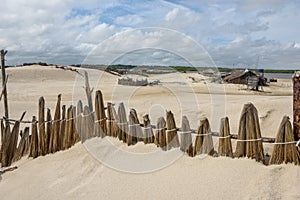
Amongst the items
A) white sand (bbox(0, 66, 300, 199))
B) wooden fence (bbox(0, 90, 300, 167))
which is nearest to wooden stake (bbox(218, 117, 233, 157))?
wooden fence (bbox(0, 90, 300, 167))

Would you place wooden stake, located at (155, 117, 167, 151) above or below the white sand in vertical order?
above

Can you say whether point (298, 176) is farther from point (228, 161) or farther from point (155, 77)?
point (155, 77)

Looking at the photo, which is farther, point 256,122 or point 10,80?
point 10,80

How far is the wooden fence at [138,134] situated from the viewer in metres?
4.48

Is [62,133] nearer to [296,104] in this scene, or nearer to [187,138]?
[187,138]

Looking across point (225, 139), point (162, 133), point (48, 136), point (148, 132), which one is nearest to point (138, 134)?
point (148, 132)

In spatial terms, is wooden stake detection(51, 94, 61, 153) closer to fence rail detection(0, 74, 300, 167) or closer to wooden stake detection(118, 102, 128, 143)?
fence rail detection(0, 74, 300, 167)

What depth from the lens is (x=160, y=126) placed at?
5316mm

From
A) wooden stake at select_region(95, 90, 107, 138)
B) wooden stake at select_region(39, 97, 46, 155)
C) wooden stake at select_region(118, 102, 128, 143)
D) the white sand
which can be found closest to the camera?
the white sand

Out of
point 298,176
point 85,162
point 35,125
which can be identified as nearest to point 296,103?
point 298,176

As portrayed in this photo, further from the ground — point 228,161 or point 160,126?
point 160,126

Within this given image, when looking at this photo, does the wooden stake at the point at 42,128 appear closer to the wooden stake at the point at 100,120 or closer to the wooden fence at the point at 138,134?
the wooden fence at the point at 138,134

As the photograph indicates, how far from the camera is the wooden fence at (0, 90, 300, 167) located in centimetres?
448

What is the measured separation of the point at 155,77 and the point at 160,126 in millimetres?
23624
